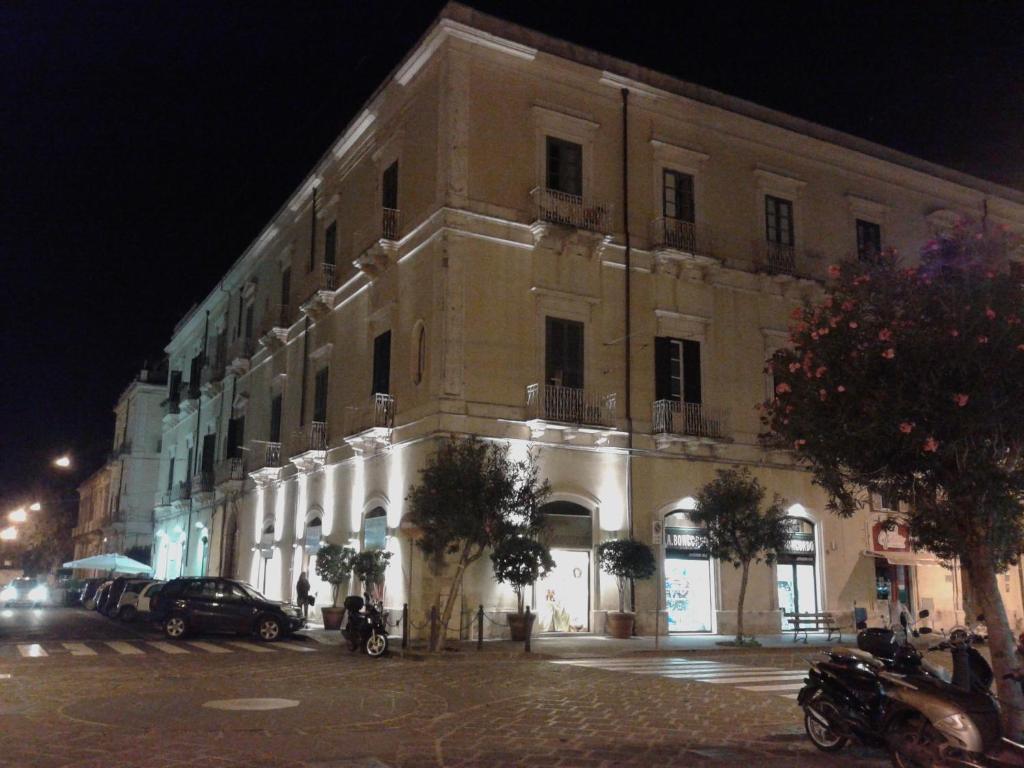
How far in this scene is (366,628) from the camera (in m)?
18.8

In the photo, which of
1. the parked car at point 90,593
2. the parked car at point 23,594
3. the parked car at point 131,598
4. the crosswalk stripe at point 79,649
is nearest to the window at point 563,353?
the crosswalk stripe at point 79,649

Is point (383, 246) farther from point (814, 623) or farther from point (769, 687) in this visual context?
point (769, 687)

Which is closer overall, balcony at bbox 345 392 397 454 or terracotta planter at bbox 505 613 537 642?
terracotta planter at bbox 505 613 537 642

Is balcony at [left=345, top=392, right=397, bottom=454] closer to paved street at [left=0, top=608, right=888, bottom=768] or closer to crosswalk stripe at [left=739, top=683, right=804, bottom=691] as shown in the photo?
paved street at [left=0, top=608, right=888, bottom=768]

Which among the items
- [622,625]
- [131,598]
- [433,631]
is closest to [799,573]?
[622,625]

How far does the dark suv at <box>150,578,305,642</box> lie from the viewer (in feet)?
73.2

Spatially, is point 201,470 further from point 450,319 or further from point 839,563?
point 839,563

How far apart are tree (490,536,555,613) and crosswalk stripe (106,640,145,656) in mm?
7277

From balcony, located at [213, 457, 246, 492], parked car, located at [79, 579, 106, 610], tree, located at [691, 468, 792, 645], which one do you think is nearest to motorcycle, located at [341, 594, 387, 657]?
tree, located at [691, 468, 792, 645]

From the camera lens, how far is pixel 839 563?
27.0 meters

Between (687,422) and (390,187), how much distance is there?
10141 mm

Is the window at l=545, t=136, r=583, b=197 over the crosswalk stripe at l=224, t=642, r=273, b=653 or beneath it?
over

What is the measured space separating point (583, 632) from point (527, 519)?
4099mm

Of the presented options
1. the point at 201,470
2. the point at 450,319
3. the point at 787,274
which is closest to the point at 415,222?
the point at 450,319
